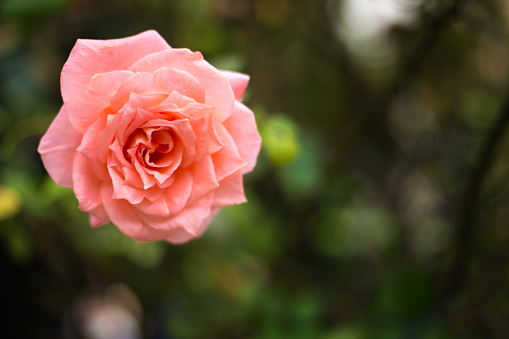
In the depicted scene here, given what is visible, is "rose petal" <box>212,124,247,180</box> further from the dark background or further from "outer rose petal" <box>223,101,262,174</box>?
the dark background

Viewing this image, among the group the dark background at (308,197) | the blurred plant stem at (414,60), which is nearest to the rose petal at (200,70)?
the dark background at (308,197)

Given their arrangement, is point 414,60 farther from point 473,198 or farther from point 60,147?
point 60,147

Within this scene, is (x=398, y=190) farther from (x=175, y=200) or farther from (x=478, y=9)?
(x=175, y=200)

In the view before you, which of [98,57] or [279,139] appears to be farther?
[279,139]

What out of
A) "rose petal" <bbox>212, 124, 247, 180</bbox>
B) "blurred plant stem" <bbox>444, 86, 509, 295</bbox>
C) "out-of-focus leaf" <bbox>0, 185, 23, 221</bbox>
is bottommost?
"out-of-focus leaf" <bbox>0, 185, 23, 221</bbox>

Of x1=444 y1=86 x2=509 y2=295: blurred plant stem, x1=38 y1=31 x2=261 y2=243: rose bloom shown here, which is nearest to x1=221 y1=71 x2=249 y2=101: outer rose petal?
x1=38 y1=31 x2=261 y2=243: rose bloom

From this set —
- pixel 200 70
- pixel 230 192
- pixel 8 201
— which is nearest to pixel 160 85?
pixel 200 70
